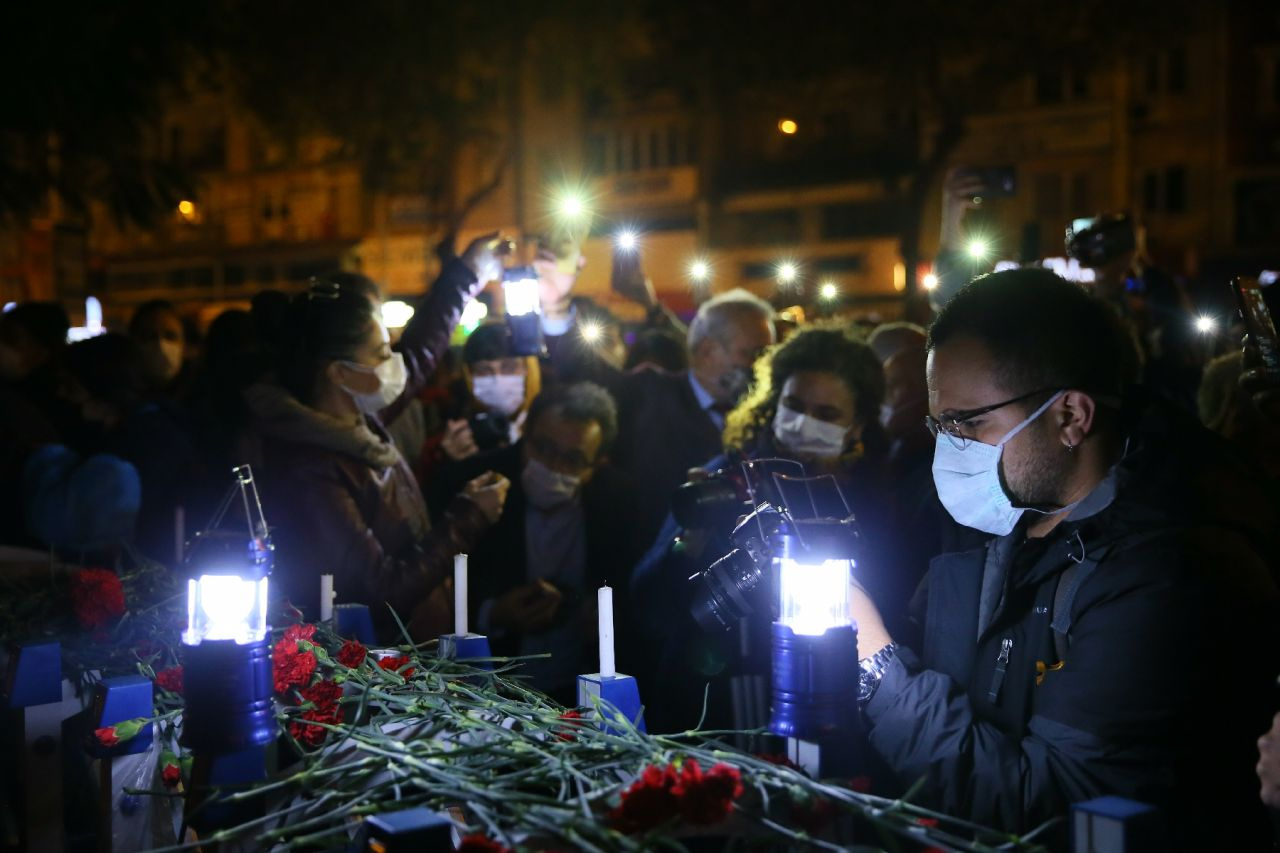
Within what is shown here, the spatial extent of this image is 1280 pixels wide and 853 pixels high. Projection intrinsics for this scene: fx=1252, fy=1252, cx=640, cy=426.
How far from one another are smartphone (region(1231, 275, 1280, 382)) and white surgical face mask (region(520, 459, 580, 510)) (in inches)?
106

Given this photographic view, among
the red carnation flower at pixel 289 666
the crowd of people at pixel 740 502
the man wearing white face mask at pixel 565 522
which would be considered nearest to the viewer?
the crowd of people at pixel 740 502

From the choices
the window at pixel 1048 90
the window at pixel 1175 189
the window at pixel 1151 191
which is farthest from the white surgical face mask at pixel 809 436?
the window at pixel 1048 90

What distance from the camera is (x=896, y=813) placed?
2072mm

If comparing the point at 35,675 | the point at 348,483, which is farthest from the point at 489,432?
the point at 35,675

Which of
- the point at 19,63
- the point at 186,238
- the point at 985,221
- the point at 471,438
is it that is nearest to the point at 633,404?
the point at 471,438

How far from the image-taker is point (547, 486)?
5246 mm

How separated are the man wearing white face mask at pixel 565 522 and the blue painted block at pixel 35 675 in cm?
182

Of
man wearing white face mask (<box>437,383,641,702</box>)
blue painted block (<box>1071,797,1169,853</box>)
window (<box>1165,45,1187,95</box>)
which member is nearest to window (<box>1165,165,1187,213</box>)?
window (<box>1165,45,1187,95</box>)

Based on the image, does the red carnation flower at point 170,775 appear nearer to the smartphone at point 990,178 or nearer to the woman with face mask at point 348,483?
the woman with face mask at point 348,483

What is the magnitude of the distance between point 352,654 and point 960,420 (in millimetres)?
1613

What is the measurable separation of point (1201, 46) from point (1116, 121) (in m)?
2.77

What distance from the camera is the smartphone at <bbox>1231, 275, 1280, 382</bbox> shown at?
11.6 feet

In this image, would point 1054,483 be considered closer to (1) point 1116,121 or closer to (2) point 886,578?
(2) point 886,578

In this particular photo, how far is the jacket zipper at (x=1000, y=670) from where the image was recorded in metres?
2.84
